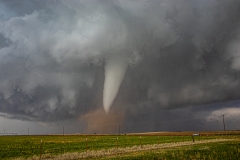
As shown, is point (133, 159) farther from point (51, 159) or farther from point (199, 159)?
point (51, 159)

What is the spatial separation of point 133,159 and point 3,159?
2210 centimetres

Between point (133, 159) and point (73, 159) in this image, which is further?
point (73, 159)

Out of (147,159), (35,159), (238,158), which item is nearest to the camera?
(238,158)

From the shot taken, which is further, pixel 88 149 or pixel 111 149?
pixel 88 149

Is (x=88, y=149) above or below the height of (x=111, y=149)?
below

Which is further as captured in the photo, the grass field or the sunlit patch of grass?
the sunlit patch of grass

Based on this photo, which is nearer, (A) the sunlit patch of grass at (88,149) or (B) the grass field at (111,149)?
(B) the grass field at (111,149)

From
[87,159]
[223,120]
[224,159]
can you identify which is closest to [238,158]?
[224,159]

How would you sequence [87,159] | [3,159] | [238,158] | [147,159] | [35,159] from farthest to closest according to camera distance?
[3,159]
[35,159]
[87,159]
[147,159]
[238,158]

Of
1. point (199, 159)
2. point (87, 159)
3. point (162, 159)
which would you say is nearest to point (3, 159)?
point (87, 159)

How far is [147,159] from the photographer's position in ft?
90.8

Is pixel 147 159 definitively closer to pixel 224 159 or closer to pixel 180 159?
pixel 180 159

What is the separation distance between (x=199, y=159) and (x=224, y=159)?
8.30 ft

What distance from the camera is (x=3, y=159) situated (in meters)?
37.7
